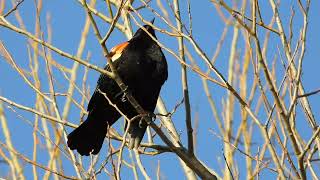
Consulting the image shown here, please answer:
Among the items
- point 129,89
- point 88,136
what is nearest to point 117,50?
point 129,89

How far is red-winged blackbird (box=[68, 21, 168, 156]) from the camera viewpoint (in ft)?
11.9

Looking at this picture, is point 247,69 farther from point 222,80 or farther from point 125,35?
point 222,80

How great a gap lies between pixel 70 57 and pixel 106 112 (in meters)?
1.24

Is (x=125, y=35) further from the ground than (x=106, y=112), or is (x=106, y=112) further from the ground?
(x=125, y=35)

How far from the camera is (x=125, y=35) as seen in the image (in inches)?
153

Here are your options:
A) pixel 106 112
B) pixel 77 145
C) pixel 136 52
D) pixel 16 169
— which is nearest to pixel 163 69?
pixel 136 52

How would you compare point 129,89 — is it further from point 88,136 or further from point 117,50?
point 88,136

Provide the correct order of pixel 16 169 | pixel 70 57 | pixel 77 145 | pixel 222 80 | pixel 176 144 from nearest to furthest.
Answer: pixel 222 80, pixel 70 57, pixel 176 144, pixel 16 169, pixel 77 145

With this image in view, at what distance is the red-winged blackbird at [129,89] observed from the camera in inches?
142

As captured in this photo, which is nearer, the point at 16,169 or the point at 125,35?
the point at 16,169

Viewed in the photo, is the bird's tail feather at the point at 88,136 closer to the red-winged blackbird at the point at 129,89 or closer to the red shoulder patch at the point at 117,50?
the red-winged blackbird at the point at 129,89

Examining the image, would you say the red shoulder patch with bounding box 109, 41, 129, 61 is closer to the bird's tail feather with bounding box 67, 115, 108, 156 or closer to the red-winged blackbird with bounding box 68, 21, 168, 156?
the red-winged blackbird with bounding box 68, 21, 168, 156

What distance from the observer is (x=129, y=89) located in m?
3.61

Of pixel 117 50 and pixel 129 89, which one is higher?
pixel 117 50
